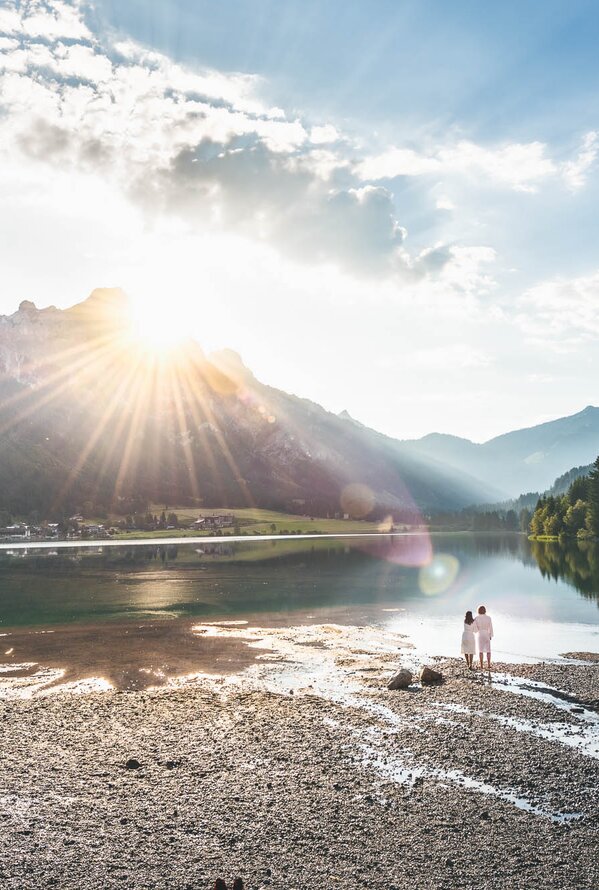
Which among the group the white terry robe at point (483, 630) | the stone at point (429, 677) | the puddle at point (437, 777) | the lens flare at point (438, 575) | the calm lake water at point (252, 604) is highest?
the white terry robe at point (483, 630)

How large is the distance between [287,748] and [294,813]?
5.61 m

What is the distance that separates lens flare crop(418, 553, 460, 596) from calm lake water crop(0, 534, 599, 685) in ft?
0.85

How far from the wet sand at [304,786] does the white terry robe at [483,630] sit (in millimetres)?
4593

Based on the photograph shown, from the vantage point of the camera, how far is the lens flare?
88125mm

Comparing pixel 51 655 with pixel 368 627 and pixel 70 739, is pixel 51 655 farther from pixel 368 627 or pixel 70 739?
pixel 368 627

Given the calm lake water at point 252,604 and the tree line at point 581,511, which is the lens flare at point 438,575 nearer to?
the calm lake water at point 252,604

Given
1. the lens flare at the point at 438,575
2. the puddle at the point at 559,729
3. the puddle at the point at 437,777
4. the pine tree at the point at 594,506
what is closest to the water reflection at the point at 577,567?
the pine tree at the point at 594,506

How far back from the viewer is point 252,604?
2785 inches

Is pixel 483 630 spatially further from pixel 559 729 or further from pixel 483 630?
pixel 559 729

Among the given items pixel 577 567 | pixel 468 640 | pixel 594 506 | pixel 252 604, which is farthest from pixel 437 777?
pixel 594 506

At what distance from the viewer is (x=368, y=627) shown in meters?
55.7

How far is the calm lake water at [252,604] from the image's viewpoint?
149 feet

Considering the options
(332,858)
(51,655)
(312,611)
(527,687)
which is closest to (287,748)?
(332,858)

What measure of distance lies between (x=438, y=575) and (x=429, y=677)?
246 feet
